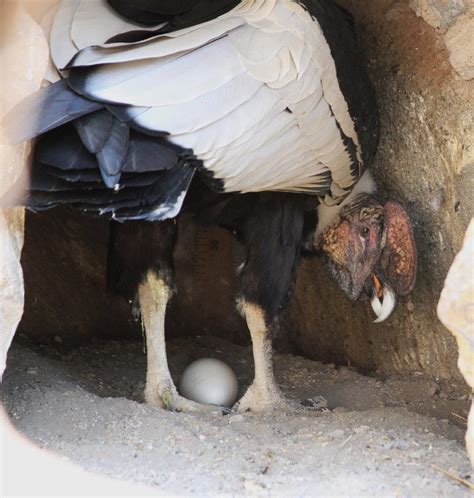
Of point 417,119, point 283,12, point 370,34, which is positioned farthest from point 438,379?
point 283,12

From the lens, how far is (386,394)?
169 inches

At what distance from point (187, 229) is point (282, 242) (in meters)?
1.44

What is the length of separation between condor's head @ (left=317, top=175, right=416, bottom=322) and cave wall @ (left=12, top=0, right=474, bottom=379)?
12 cm

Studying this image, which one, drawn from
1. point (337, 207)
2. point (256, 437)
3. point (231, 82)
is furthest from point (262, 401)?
point (231, 82)

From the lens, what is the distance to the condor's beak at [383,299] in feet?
14.1

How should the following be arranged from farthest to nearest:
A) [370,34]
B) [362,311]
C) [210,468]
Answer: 1. [362,311]
2. [370,34]
3. [210,468]

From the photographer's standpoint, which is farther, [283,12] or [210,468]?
[283,12]

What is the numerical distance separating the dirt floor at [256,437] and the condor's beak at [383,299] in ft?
1.16

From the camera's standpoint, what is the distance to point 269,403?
4.12 m

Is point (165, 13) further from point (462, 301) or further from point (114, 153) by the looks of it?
point (462, 301)

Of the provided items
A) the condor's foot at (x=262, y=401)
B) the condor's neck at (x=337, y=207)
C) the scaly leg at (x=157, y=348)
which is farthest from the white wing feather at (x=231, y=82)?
the condor's foot at (x=262, y=401)

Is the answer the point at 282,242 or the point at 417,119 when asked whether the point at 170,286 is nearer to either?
the point at 282,242

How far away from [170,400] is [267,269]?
67cm

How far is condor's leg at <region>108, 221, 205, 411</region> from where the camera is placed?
3.85 meters
